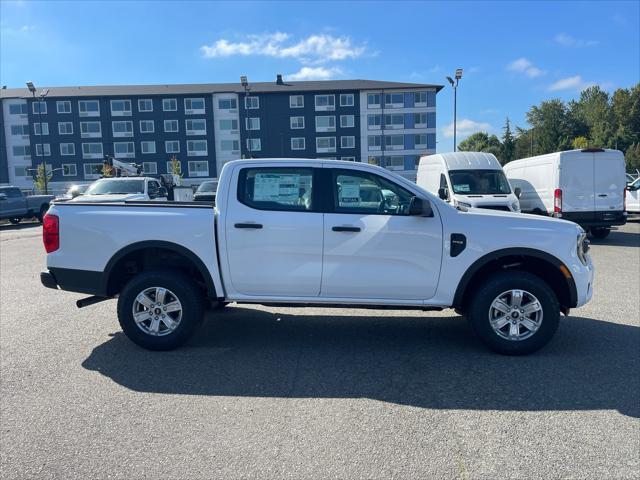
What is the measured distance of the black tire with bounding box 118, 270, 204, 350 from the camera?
5.19 meters

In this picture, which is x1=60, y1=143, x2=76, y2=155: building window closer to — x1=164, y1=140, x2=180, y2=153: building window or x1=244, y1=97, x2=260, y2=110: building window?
x1=164, y1=140, x2=180, y2=153: building window

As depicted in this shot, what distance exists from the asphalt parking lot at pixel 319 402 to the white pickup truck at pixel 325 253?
0.53 m

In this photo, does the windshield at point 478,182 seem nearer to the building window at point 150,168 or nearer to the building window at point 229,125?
the building window at point 229,125

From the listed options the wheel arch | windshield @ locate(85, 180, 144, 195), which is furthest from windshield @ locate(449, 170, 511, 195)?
windshield @ locate(85, 180, 144, 195)

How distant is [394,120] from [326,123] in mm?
8714

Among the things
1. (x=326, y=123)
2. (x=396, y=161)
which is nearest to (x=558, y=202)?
(x=396, y=161)

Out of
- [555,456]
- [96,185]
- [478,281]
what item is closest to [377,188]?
[478,281]

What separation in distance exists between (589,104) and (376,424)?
116 meters

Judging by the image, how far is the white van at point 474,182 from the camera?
514 inches

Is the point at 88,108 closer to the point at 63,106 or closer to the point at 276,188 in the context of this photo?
the point at 63,106

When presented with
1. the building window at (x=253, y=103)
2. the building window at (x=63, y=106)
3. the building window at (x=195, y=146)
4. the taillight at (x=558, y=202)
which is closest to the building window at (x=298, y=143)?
the building window at (x=253, y=103)

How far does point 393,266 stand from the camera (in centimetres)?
507

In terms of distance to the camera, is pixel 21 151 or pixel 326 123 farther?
pixel 21 151

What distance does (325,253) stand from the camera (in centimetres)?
509
